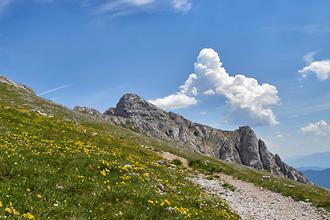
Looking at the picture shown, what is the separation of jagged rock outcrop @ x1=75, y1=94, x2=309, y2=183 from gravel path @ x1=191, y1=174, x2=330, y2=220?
423ft

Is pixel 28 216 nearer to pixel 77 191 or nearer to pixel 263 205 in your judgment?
pixel 77 191

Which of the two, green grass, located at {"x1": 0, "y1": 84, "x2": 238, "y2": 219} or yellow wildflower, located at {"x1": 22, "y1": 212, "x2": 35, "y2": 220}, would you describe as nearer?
yellow wildflower, located at {"x1": 22, "y1": 212, "x2": 35, "y2": 220}

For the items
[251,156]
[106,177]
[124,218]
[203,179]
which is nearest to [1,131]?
[106,177]

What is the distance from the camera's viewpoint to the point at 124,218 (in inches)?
546

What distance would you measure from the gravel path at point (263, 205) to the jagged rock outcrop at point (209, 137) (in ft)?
423

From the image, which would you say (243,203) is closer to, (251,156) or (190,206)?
(190,206)

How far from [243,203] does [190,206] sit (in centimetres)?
1042

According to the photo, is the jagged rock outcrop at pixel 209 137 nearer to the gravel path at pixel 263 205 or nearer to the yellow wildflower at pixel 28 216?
the gravel path at pixel 263 205

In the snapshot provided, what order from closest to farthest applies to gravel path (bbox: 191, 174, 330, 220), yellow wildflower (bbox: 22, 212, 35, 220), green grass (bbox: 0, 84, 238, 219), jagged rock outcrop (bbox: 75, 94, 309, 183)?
yellow wildflower (bbox: 22, 212, 35, 220)
green grass (bbox: 0, 84, 238, 219)
gravel path (bbox: 191, 174, 330, 220)
jagged rock outcrop (bbox: 75, 94, 309, 183)

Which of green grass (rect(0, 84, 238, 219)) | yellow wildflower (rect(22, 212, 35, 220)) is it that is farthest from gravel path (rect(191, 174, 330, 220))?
yellow wildflower (rect(22, 212, 35, 220))

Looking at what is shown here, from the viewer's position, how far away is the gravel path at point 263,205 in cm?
2489

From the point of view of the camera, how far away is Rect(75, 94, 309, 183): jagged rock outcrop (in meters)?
173

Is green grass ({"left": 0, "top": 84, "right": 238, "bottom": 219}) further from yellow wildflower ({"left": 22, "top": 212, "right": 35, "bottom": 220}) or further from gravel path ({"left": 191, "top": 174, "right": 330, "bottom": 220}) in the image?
gravel path ({"left": 191, "top": 174, "right": 330, "bottom": 220})

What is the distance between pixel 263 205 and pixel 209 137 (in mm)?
164463
